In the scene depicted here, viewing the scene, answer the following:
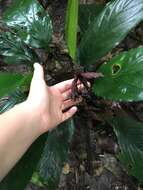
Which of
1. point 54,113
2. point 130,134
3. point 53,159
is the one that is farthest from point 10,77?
point 130,134

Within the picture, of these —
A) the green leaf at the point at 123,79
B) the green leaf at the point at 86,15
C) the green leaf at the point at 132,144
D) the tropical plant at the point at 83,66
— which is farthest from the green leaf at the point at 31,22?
the green leaf at the point at 132,144

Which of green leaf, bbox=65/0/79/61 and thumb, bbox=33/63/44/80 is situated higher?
green leaf, bbox=65/0/79/61

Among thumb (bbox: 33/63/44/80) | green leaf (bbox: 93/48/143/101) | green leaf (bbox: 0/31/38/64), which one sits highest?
green leaf (bbox: 0/31/38/64)

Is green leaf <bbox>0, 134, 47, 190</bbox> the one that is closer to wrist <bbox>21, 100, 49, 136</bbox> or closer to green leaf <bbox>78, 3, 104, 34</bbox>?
wrist <bbox>21, 100, 49, 136</bbox>

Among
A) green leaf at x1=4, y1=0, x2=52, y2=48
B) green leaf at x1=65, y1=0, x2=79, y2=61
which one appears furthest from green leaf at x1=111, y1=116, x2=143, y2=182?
green leaf at x1=4, y1=0, x2=52, y2=48

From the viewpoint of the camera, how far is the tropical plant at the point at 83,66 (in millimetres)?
1128

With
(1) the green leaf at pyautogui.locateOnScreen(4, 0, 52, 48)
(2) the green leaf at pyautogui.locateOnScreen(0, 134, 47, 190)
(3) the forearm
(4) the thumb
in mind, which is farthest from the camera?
(1) the green leaf at pyautogui.locateOnScreen(4, 0, 52, 48)

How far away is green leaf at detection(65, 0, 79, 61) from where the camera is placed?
44.7 inches

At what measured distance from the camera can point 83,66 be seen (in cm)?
131

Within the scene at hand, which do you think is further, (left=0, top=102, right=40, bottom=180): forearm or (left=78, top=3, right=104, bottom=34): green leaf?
(left=78, top=3, right=104, bottom=34): green leaf

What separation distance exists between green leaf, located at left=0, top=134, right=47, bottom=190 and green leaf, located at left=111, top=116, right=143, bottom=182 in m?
0.26

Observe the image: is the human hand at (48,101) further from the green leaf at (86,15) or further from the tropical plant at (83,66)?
the green leaf at (86,15)

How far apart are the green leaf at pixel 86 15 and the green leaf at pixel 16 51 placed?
0.70 feet

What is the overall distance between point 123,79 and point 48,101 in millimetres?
220
